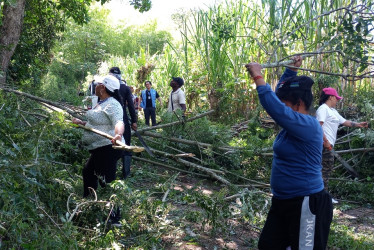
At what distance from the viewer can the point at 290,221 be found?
11.4 feet

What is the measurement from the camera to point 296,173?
3428 mm

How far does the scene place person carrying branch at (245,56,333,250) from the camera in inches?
130

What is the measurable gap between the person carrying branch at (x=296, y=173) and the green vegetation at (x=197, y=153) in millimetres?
1200

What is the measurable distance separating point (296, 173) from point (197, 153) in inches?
196

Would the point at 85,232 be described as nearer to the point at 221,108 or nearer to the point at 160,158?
the point at 160,158

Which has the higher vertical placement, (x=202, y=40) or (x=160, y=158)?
(x=202, y=40)

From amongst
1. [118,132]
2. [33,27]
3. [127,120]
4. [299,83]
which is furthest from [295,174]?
[33,27]

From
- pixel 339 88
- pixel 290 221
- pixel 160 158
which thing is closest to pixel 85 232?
pixel 290 221

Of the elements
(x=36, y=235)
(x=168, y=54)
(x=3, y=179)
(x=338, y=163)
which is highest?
(x=168, y=54)

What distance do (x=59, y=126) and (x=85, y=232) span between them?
106 cm

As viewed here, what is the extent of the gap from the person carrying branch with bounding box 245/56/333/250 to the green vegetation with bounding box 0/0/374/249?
1.20 metres

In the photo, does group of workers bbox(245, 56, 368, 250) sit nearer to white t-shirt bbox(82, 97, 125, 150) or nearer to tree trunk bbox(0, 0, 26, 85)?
white t-shirt bbox(82, 97, 125, 150)

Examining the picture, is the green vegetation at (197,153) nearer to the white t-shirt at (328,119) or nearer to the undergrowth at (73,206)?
the undergrowth at (73,206)

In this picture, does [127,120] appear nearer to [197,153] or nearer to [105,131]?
[105,131]
